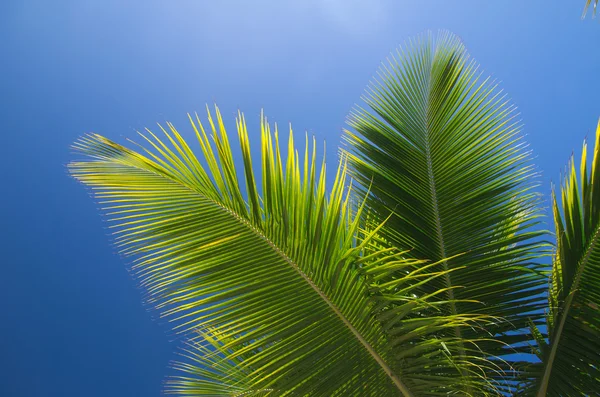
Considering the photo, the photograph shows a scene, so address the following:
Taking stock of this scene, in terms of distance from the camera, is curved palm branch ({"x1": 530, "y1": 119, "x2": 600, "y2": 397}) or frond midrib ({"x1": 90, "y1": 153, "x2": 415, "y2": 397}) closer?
frond midrib ({"x1": 90, "y1": 153, "x2": 415, "y2": 397})

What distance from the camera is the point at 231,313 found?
90.4 inches

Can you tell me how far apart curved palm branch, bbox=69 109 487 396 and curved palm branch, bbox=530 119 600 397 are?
1.56ft

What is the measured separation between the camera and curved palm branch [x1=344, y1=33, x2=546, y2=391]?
292cm

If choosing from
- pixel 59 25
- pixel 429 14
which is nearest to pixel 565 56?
pixel 429 14

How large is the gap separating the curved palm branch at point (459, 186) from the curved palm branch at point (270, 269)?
0.52m

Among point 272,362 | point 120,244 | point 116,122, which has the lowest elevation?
point 272,362

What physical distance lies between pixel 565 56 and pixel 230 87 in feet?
26.0

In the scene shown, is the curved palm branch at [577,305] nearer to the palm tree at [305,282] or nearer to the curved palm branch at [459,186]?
the palm tree at [305,282]

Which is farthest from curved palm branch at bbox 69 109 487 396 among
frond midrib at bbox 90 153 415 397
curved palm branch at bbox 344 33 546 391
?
curved palm branch at bbox 344 33 546 391

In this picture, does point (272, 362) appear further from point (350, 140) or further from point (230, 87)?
point (230, 87)

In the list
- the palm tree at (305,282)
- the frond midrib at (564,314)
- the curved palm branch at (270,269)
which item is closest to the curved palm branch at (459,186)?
the palm tree at (305,282)

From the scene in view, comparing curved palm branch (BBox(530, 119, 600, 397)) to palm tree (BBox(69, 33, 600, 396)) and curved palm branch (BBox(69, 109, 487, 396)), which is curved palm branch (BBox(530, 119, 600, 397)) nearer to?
palm tree (BBox(69, 33, 600, 396))

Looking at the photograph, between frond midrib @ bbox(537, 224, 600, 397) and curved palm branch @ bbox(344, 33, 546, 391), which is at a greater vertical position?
curved palm branch @ bbox(344, 33, 546, 391)

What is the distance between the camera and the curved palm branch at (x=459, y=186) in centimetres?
292
